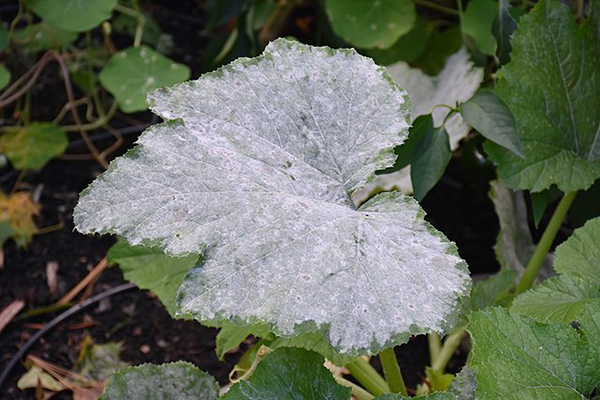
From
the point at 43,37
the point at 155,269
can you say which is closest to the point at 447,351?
the point at 155,269

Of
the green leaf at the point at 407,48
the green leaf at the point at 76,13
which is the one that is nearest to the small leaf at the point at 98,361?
the green leaf at the point at 76,13

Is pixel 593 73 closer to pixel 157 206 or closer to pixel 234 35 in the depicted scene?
pixel 157 206

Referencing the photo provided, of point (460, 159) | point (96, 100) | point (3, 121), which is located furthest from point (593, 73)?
point (3, 121)

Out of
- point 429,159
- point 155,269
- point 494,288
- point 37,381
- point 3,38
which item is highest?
point 429,159

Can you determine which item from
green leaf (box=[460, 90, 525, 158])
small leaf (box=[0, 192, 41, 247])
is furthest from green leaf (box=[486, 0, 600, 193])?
small leaf (box=[0, 192, 41, 247])

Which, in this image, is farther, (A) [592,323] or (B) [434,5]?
(B) [434,5]

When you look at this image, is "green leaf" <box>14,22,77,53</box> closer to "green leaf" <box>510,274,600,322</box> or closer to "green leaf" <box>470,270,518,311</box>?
"green leaf" <box>470,270,518,311</box>

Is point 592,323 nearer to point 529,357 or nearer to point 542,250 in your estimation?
point 529,357
